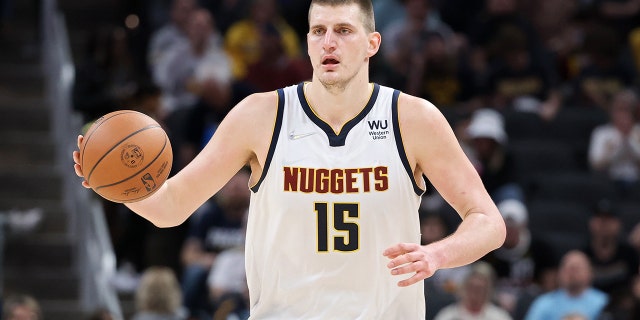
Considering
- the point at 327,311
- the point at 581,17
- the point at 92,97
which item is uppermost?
the point at 581,17

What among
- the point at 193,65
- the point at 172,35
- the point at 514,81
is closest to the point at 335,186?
the point at 193,65

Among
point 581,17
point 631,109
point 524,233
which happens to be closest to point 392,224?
point 524,233

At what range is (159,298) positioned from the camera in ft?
36.5

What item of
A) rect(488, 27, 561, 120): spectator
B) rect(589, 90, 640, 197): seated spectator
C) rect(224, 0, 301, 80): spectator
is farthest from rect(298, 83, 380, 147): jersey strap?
rect(488, 27, 561, 120): spectator

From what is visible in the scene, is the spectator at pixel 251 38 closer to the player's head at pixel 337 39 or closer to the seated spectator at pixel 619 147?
the seated spectator at pixel 619 147

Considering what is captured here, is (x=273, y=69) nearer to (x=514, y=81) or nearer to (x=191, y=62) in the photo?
(x=191, y=62)

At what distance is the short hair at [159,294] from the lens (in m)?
11.1

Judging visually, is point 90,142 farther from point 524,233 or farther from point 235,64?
point 235,64

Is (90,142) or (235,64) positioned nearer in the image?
(90,142)

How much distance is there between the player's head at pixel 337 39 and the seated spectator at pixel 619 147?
8.69 metres

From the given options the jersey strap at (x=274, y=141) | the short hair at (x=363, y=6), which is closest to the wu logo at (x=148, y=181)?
the jersey strap at (x=274, y=141)

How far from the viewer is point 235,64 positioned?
14812mm

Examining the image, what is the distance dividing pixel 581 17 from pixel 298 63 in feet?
14.5

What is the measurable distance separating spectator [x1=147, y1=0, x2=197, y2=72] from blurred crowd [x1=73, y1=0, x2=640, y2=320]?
3 centimetres
